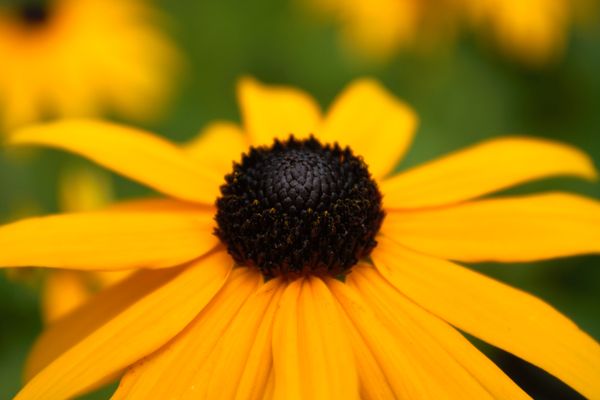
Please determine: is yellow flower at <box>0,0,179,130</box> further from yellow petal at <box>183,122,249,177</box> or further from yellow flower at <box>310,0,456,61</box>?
yellow petal at <box>183,122,249,177</box>

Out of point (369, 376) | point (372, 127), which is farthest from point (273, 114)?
point (369, 376)

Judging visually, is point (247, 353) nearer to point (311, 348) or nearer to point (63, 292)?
point (311, 348)

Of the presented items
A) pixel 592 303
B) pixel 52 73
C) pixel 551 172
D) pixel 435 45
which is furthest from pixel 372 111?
pixel 52 73

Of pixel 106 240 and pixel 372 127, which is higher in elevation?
pixel 372 127

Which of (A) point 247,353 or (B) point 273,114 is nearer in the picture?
(A) point 247,353

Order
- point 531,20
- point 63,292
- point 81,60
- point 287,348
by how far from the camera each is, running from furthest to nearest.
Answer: point 81,60, point 531,20, point 63,292, point 287,348

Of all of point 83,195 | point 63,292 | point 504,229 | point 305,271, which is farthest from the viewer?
point 83,195

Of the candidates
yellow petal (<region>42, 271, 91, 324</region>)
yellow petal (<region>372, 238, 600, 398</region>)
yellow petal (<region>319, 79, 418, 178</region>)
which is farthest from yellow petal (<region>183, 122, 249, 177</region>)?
yellow petal (<region>372, 238, 600, 398</region>)

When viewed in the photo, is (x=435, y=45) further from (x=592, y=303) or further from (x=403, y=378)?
(x=403, y=378)
